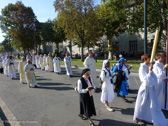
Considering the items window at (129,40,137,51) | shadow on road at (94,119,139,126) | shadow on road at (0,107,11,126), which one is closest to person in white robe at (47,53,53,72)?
shadow on road at (0,107,11,126)

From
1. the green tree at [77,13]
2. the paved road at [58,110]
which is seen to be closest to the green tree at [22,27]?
the green tree at [77,13]

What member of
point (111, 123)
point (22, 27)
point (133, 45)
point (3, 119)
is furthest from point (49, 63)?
point (22, 27)

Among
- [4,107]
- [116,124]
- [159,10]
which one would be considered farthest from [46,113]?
[159,10]

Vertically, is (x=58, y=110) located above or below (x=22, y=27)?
below

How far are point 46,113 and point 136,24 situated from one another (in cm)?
1385

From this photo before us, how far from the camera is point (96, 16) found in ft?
66.2

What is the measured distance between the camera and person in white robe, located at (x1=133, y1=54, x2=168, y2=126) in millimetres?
3609

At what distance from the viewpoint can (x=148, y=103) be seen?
3.79 metres

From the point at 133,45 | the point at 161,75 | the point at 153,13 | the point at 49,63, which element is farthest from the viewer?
the point at 133,45

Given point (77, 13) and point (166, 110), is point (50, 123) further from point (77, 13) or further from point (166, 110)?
point (77, 13)

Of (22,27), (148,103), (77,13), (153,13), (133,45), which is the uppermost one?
(22,27)

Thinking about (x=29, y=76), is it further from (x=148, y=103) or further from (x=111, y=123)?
(x=148, y=103)

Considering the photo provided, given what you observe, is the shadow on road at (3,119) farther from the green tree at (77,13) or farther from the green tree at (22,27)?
the green tree at (22,27)

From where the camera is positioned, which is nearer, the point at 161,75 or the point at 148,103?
the point at 148,103
